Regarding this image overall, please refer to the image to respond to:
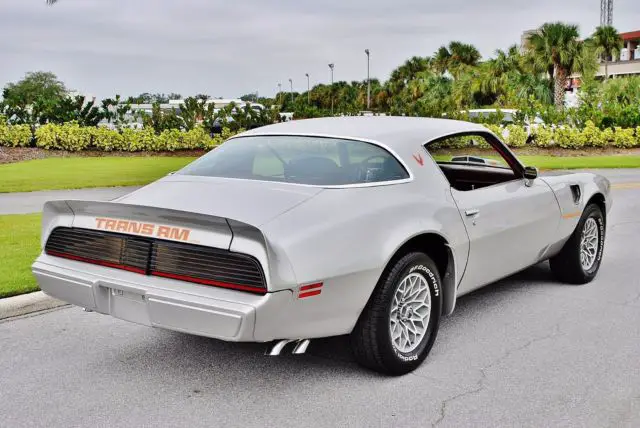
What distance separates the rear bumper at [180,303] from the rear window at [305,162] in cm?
106

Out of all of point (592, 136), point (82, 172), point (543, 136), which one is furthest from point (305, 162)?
point (592, 136)

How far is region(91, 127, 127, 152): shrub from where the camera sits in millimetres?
23234

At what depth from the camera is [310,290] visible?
12.2ft

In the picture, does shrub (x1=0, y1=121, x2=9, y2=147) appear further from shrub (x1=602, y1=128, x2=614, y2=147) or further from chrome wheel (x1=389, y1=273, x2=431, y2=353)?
shrub (x1=602, y1=128, x2=614, y2=147)

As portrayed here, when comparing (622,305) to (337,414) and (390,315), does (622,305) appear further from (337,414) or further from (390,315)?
(337,414)

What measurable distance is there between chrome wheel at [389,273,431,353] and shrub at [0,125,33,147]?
20444mm

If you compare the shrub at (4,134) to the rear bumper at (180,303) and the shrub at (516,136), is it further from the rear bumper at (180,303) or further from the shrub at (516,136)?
the rear bumper at (180,303)

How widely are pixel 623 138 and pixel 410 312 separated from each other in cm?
2662

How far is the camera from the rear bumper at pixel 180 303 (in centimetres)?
358

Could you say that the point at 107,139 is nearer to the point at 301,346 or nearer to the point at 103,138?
the point at 103,138

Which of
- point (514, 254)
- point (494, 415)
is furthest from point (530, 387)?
point (514, 254)

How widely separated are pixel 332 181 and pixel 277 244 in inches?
36.5

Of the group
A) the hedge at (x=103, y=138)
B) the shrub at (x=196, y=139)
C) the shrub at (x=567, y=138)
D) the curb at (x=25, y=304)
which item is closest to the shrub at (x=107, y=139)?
the hedge at (x=103, y=138)

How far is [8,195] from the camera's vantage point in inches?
516
